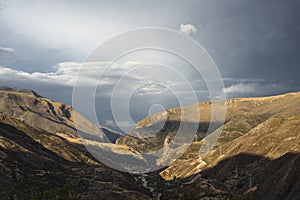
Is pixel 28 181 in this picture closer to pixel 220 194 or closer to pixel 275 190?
pixel 220 194

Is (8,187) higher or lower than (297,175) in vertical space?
lower

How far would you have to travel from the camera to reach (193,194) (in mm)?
187875

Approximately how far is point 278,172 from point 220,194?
125 feet

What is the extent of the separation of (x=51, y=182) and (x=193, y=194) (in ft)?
263

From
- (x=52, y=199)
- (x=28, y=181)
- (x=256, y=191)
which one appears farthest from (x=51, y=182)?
(x=256, y=191)

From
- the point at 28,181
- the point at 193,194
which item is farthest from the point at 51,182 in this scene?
the point at 193,194

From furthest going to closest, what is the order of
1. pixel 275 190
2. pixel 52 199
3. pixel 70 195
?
pixel 275 190 < pixel 70 195 < pixel 52 199

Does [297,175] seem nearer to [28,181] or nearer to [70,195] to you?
[70,195]

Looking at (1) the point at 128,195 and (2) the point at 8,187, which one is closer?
(2) the point at 8,187

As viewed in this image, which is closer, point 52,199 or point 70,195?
point 52,199

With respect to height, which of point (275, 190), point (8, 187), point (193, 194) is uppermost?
point (275, 190)

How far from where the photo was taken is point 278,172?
195625mm

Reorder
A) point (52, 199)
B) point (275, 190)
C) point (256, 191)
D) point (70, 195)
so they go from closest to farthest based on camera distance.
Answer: point (52, 199), point (70, 195), point (275, 190), point (256, 191)

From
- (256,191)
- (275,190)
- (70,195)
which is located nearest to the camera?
(70,195)
